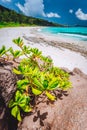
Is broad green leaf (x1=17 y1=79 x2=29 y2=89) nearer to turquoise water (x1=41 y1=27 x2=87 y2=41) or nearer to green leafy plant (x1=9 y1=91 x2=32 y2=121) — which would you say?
green leafy plant (x1=9 y1=91 x2=32 y2=121)

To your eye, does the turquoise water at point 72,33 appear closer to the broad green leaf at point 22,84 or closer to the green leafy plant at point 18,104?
the broad green leaf at point 22,84

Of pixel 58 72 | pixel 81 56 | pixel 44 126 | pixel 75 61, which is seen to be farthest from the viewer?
pixel 81 56

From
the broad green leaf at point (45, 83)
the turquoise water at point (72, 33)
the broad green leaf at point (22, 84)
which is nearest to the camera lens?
the broad green leaf at point (45, 83)

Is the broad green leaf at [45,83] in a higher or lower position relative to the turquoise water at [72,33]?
higher

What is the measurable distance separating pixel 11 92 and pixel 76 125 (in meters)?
0.94

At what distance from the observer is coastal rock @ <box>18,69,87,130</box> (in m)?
1.95

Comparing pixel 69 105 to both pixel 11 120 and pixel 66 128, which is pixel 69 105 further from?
pixel 11 120

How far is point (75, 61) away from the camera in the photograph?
8.60m

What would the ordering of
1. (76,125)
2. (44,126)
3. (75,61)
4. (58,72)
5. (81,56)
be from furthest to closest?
(81,56) < (75,61) < (58,72) < (44,126) < (76,125)

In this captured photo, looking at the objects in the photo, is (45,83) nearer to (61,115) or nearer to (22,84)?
(22,84)

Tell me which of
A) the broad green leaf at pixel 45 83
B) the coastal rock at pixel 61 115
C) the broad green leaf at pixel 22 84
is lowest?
the coastal rock at pixel 61 115

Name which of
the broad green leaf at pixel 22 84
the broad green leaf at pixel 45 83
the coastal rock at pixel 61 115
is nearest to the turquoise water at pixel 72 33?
the coastal rock at pixel 61 115

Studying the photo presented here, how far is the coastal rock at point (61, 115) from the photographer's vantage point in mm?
1951

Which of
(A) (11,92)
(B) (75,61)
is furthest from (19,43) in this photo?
(B) (75,61)
